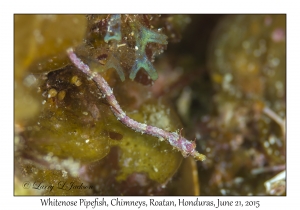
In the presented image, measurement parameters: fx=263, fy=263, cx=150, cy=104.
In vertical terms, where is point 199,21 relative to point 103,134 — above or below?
above

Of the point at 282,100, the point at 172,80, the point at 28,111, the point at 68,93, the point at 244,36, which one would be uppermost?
the point at 244,36

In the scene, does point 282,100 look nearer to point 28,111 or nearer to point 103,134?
point 103,134

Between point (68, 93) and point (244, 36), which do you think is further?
point (244, 36)

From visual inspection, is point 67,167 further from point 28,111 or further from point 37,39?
point 37,39

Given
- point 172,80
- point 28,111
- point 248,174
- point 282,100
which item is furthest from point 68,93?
point 282,100

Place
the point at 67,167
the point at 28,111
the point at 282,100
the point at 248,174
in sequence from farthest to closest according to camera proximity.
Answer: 1. the point at 282,100
2. the point at 248,174
3. the point at 67,167
4. the point at 28,111

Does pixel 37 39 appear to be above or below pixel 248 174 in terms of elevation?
above
